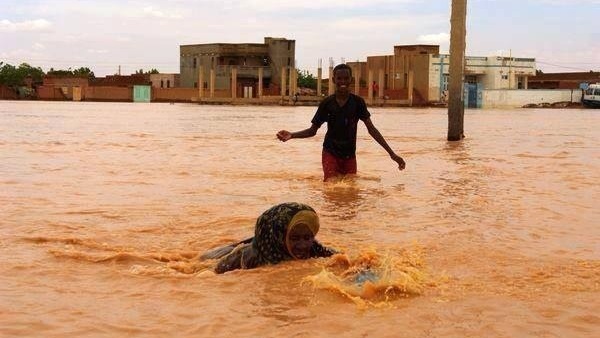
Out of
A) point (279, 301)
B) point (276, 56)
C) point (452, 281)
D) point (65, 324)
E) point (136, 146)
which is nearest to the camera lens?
point (65, 324)

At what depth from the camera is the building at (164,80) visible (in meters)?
83.4

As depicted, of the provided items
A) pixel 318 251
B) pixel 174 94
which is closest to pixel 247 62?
pixel 174 94

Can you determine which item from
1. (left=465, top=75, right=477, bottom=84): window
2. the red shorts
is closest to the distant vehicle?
(left=465, top=75, right=477, bottom=84): window

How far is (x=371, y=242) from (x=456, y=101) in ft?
38.8

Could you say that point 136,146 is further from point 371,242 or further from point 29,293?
point 29,293

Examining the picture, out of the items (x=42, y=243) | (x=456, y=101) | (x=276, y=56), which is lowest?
(x=42, y=243)

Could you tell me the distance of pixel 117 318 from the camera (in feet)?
12.2

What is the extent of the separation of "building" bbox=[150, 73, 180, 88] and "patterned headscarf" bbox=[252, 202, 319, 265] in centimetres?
8013

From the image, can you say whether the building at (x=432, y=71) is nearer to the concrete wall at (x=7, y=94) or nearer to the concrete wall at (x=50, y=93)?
the concrete wall at (x=50, y=93)

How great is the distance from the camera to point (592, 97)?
63438 mm

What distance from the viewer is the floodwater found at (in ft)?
12.1

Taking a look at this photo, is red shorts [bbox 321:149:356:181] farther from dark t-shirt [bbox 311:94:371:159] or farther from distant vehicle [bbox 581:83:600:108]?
distant vehicle [bbox 581:83:600:108]

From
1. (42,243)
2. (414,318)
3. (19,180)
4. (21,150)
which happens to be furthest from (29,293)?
(21,150)

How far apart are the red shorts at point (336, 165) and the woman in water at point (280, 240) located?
144 inches
